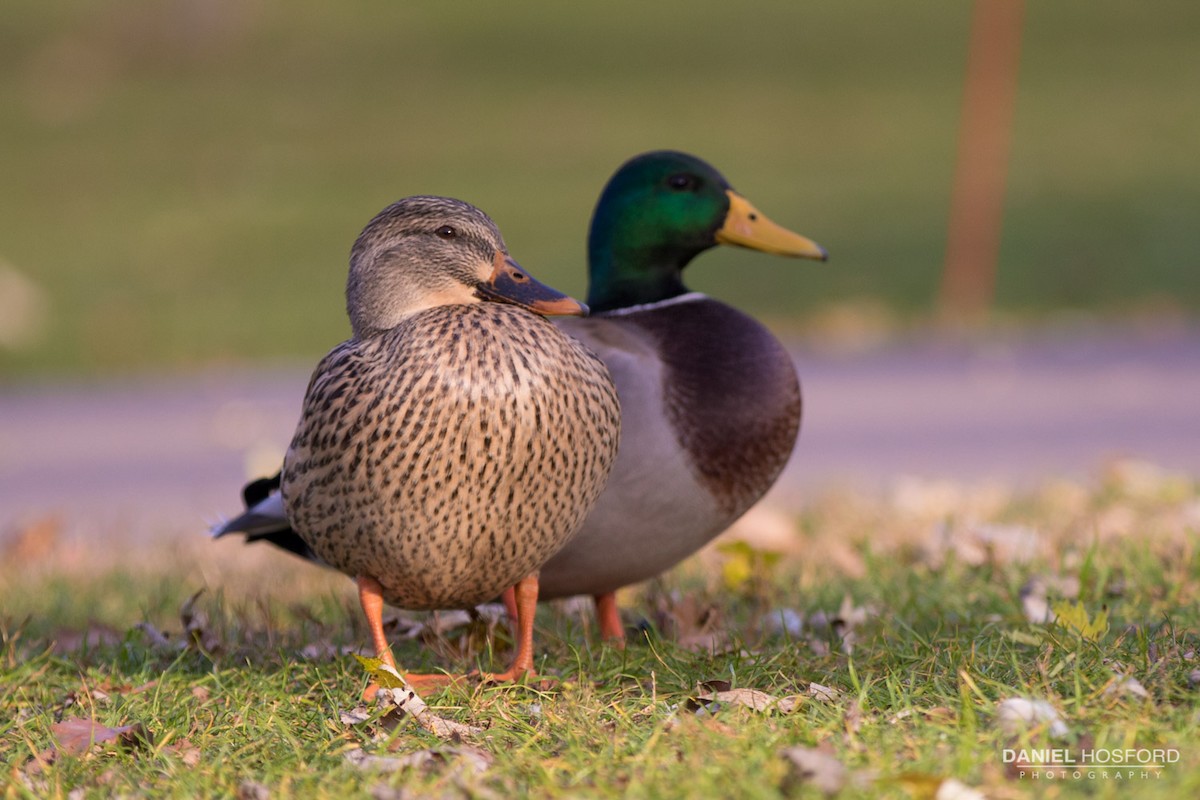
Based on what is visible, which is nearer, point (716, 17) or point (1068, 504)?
point (1068, 504)

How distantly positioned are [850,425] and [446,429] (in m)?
6.36

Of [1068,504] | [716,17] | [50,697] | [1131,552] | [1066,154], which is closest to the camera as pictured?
[50,697]

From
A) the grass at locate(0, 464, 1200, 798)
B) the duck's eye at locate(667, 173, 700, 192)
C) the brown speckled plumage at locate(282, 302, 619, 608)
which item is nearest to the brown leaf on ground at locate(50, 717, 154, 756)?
the grass at locate(0, 464, 1200, 798)

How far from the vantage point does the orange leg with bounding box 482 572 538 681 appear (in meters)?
3.09

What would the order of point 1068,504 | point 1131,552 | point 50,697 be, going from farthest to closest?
point 1068,504 < point 1131,552 < point 50,697

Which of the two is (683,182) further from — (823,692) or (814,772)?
(814,772)

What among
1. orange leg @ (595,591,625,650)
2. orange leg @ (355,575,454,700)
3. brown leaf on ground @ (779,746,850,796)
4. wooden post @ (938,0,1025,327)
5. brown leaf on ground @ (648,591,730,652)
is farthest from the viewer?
wooden post @ (938,0,1025,327)

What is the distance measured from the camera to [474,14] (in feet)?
99.7

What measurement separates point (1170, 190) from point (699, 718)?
16.4 meters

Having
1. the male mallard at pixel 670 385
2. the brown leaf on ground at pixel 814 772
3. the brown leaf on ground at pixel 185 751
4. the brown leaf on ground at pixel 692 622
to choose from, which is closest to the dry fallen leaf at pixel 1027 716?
the brown leaf on ground at pixel 814 772

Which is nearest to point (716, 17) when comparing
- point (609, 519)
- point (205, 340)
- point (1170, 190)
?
point (1170, 190)

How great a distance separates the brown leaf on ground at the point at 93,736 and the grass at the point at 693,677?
2cm

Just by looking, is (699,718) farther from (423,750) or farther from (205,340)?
(205,340)

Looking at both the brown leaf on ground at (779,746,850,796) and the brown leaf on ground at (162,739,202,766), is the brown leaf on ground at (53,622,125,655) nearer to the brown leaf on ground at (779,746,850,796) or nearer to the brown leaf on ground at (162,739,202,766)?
the brown leaf on ground at (162,739,202,766)
